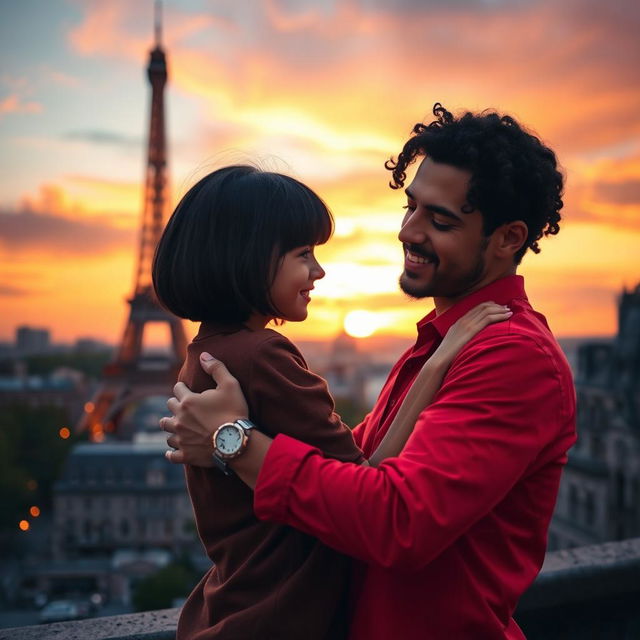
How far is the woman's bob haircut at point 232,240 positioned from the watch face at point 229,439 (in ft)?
1.41

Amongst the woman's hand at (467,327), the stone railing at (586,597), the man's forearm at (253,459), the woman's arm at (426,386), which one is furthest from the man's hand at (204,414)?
the stone railing at (586,597)

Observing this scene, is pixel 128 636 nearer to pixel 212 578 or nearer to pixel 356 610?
pixel 212 578

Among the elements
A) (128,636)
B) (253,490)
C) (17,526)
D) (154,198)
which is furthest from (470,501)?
(154,198)

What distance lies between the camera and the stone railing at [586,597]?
13.4 ft

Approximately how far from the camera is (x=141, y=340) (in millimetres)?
45156

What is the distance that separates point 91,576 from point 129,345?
13600 mm

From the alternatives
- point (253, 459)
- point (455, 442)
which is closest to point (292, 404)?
point (253, 459)

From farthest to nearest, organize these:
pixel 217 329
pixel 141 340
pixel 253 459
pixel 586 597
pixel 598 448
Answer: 1. pixel 141 340
2. pixel 598 448
3. pixel 586 597
4. pixel 217 329
5. pixel 253 459

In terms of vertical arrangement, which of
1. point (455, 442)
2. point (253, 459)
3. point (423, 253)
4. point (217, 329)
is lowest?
point (253, 459)

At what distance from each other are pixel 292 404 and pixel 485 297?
0.86m

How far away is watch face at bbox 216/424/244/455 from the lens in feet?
7.91

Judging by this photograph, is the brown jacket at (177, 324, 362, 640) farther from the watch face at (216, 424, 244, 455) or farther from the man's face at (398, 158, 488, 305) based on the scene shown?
the man's face at (398, 158, 488, 305)

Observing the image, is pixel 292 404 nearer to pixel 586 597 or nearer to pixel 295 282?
pixel 295 282

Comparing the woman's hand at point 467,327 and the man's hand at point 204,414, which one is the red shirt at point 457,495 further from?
the man's hand at point 204,414
